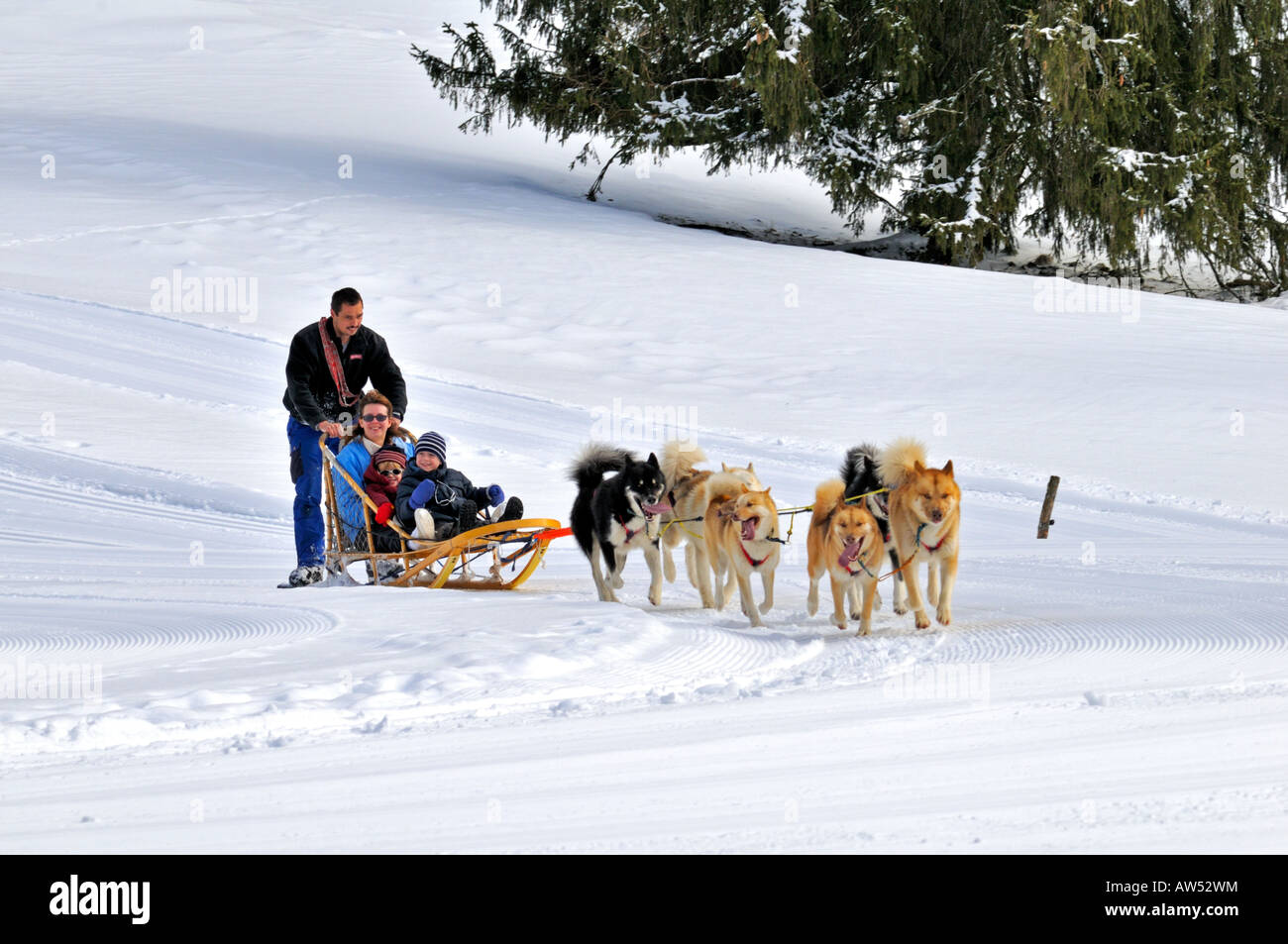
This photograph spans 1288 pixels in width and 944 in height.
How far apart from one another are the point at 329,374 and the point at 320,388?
4.7 inches

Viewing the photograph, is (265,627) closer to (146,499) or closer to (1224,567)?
(146,499)

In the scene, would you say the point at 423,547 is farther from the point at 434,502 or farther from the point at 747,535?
the point at 747,535

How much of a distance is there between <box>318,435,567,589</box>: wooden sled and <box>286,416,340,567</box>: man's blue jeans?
6 centimetres

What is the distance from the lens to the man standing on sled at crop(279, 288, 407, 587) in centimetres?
798

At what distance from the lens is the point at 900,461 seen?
263 inches

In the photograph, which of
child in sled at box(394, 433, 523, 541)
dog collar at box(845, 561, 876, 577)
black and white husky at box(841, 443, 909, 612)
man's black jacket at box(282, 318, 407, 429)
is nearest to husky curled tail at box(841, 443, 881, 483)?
black and white husky at box(841, 443, 909, 612)

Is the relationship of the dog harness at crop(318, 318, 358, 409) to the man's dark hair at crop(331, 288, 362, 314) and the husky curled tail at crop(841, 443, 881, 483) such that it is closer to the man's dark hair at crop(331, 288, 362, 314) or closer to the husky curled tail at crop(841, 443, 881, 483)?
the man's dark hair at crop(331, 288, 362, 314)

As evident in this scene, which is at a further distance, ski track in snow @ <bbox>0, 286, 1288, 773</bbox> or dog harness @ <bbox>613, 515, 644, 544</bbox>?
dog harness @ <bbox>613, 515, 644, 544</bbox>

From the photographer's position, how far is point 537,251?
21.7 metres

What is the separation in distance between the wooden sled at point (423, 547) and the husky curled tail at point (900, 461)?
2.01 m

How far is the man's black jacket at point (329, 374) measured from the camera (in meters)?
7.93

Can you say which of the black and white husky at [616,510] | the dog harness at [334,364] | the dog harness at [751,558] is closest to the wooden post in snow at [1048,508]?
→ the black and white husky at [616,510]

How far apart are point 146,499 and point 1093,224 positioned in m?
17.4

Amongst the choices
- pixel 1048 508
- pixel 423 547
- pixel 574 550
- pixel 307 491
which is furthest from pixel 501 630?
pixel 1048 508
